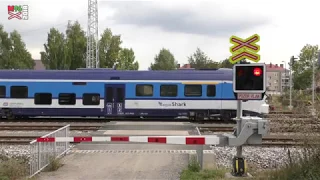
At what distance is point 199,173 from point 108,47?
60.4 meters

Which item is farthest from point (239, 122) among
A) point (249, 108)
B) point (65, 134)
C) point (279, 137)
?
point (249, 108)

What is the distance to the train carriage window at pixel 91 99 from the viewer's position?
2298 centimetres

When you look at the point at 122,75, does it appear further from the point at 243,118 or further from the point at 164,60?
the point at 164,60

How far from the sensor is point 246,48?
7.78 meters

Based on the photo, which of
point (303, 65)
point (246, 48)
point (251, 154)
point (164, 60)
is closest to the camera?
point (246, 48)

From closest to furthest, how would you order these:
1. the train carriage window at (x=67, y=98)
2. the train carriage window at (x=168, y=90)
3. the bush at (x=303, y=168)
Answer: the bush at (x=303, y=168), the train carriage window at (x=168, y=90), the train carriage window at (x=67, y=98)

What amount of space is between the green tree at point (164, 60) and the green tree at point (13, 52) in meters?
33.3

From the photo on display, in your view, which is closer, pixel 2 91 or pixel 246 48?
pixel 246 48

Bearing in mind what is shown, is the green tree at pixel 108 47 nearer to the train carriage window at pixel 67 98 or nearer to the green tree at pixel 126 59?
the green tree at pixel 126 59

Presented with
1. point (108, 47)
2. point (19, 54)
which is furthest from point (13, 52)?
point (108, 47)

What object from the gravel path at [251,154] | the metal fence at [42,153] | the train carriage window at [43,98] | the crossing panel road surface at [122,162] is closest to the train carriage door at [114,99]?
the train carriage window at [43,98]

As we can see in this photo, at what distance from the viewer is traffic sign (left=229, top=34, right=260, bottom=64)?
772cm

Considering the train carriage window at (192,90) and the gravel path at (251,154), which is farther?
the train carriage window at (192,90)

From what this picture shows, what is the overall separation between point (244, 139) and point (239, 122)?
1.11 feet
